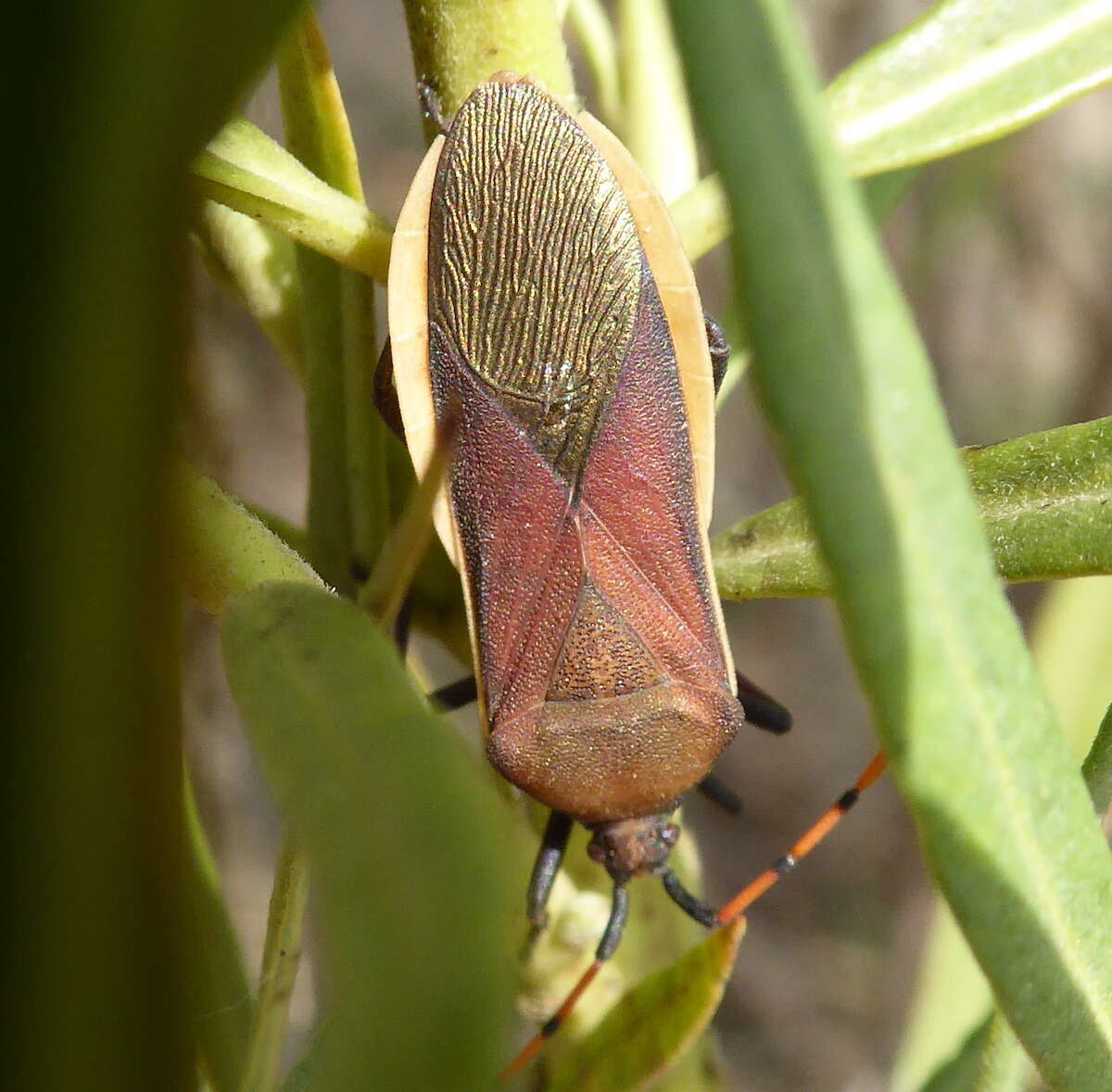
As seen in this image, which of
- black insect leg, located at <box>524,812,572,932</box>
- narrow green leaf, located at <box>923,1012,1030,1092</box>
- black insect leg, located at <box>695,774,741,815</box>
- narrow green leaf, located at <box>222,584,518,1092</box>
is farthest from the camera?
black insect leg, located at <box>695,774,741,815</box>

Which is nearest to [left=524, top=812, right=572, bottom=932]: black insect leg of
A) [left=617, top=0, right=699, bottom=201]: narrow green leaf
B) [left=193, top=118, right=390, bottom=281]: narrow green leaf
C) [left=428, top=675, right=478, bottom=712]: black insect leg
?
[left=428, top=675, right=478, bottom=712]: black insect leg

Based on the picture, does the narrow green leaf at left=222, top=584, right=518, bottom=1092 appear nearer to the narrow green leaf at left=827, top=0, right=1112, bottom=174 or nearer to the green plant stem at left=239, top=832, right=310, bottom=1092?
the green plant stem at left=239, top=832, right=310, bottom=1092

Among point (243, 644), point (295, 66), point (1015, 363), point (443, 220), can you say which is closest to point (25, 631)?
point (243, 644)

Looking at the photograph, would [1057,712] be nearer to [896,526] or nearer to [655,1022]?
[655,1022]

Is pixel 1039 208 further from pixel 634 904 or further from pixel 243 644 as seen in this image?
pixel 243 644

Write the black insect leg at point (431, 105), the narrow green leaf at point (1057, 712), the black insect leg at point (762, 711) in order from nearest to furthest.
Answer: the black insect leg at point (431, 105) < the narrow green leaf at point (1057, 712) < the black insect leg at point (762, 711)

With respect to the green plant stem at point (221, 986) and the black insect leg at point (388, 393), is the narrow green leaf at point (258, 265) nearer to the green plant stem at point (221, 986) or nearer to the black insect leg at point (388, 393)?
the black insect leg at point (388, 393)

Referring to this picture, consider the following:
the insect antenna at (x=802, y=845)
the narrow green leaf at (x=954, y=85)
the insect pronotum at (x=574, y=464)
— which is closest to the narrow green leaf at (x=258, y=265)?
the insect pronotum at (x=574, y=464)
